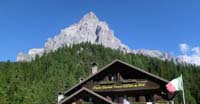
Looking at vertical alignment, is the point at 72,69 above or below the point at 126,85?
above

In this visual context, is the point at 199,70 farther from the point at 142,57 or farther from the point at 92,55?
the point at 92,55

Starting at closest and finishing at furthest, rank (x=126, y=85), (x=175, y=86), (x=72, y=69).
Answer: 1. (x=175, y=86)
2. (x=126, y=85)
3. (x=72, y=69)

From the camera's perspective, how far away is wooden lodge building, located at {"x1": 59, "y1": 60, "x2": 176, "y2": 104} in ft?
121

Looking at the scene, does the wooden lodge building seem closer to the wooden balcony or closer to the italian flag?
the wooden balcony

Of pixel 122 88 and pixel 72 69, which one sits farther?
pixel 72 69

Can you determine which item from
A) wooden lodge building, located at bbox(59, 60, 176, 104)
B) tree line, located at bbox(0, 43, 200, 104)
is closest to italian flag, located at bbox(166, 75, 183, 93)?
wooden lodge building, located at bbox(59, 60, 176, 104)

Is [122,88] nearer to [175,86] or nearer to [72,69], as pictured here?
[175,86]

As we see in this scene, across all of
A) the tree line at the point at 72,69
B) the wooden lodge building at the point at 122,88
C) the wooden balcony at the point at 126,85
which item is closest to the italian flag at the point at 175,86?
the wooden lodge building at the point at 122,88

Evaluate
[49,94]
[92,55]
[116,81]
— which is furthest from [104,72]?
[92,55]

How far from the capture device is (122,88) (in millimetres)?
38094

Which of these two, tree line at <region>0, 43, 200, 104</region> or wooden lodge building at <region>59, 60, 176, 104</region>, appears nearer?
wooden lodge building at <region>59, 60, 176, 104</region>

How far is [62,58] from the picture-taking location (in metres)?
172

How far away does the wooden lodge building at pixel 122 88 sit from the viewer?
36750 millimetres

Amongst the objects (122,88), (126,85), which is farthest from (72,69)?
(126,85)
